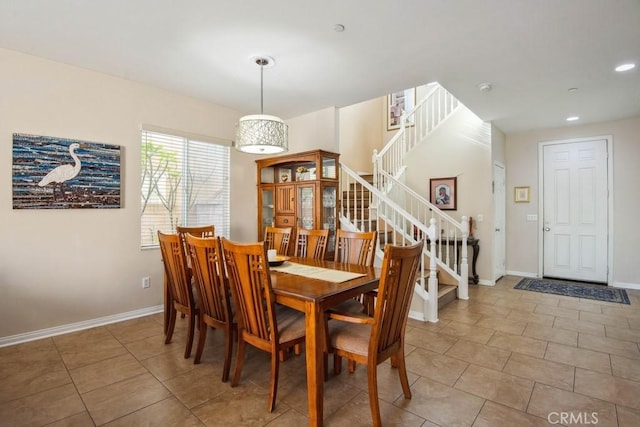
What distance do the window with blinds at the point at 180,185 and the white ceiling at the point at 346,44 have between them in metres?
0.67

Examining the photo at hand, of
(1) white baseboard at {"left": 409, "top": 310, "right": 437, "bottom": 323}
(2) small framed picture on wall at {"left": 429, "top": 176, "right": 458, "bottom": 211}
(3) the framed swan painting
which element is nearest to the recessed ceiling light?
(2) small framed picture on wall at {"left": 429, "top": 176, "right": 458, "bottom": 211}

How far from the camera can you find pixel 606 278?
492cm

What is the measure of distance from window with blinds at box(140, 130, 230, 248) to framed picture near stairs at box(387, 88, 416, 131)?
383 cm

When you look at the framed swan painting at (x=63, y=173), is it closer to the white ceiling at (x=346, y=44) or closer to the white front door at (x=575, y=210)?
the white ceiling at (x=346, y=44)

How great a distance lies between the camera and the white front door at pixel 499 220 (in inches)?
201

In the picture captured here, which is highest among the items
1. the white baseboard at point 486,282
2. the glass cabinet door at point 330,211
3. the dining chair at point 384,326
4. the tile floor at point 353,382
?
the glass cabinet door at point 330,211

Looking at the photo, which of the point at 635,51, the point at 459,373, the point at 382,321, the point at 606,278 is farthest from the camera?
the point at 606,278

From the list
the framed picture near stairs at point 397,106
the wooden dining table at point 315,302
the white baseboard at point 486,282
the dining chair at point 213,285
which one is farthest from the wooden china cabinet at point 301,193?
the framed picture near stairs at point 397,106

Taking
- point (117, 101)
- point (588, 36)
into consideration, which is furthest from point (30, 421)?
point (588, 36)

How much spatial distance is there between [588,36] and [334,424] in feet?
11.1

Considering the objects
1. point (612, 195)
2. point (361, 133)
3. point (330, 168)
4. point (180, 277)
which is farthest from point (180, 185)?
point (612, 195)

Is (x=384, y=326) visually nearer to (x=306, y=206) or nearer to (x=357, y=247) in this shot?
(x=357, y=247)

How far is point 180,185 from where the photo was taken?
13.0ft

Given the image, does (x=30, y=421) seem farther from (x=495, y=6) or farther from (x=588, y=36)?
(x=588, y=36)
